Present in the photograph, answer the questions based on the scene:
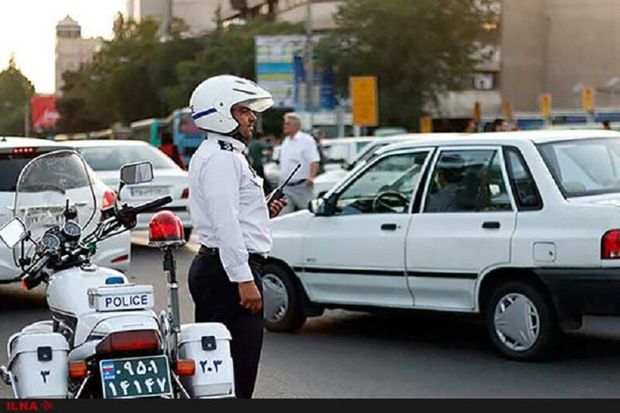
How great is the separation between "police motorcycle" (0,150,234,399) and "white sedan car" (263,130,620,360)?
3.53 metres

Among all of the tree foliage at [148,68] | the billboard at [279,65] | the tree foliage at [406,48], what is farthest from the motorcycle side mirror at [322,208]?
the tree foliage at [148,68]

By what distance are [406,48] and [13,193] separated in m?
45.4

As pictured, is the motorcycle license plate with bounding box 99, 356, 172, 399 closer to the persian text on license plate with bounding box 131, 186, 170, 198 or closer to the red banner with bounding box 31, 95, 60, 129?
the red banner with bounding box 31, 95, 60, 129

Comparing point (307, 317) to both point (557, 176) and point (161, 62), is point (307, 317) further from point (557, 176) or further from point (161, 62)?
point (161, 62)

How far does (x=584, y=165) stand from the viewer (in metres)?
8.84

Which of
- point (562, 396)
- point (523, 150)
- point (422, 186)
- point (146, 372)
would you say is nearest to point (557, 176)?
point (523, 150)

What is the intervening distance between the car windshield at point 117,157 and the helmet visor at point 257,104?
12.3 m

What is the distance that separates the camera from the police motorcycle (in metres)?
5.01

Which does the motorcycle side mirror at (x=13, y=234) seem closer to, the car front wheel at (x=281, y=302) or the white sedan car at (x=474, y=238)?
the white sedan car at (x=474, y=238)

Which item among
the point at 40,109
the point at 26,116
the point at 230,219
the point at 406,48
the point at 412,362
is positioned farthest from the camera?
the point at 406,48

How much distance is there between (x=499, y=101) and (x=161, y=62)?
2024 centimetres

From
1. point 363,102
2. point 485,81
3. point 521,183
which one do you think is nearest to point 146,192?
point 521,183

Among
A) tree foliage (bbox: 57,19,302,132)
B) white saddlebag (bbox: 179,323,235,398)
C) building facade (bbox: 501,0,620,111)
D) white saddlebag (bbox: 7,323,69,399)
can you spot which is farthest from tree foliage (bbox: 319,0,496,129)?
white saddlebag (bbox: 7,323,69,399)

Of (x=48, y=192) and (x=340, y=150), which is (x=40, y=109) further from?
(x=48, y=192)
